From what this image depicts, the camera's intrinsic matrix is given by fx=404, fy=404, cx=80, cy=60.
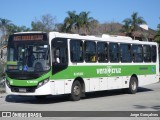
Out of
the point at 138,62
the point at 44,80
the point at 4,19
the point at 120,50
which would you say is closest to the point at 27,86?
the point at 44,80

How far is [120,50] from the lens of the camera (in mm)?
21703

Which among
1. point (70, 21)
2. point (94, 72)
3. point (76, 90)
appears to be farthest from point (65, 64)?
point (70, 21)

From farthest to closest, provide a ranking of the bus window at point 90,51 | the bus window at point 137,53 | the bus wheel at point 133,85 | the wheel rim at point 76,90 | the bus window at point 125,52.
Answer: the bus window at point 137,53, the bus wheel at point 133,85, the bus window at point 125,52, the bus window at point 90,51, the wheel rim at point 76,90

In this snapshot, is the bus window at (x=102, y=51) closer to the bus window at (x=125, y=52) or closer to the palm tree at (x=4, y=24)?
the bus window at (x=125, y=52)

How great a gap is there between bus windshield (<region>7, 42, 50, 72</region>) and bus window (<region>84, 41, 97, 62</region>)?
112 inches

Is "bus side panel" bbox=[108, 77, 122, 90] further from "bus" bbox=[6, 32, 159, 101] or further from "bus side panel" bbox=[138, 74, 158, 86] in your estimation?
"bus side panel" bbox=[138, 74, 158, 86]

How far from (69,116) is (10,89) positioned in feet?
16.1

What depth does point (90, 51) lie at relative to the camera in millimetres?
19312

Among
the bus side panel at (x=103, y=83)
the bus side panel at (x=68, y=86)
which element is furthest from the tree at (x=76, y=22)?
the bus side panel at (x=68, y=86)

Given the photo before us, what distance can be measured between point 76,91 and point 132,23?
49.6m

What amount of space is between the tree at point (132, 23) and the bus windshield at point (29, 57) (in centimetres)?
4993

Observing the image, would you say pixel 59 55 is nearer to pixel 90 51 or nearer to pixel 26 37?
pixel 26 37

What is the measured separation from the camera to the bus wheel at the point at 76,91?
18.0 metres

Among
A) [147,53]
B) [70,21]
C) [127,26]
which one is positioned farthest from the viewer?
[127,26]
